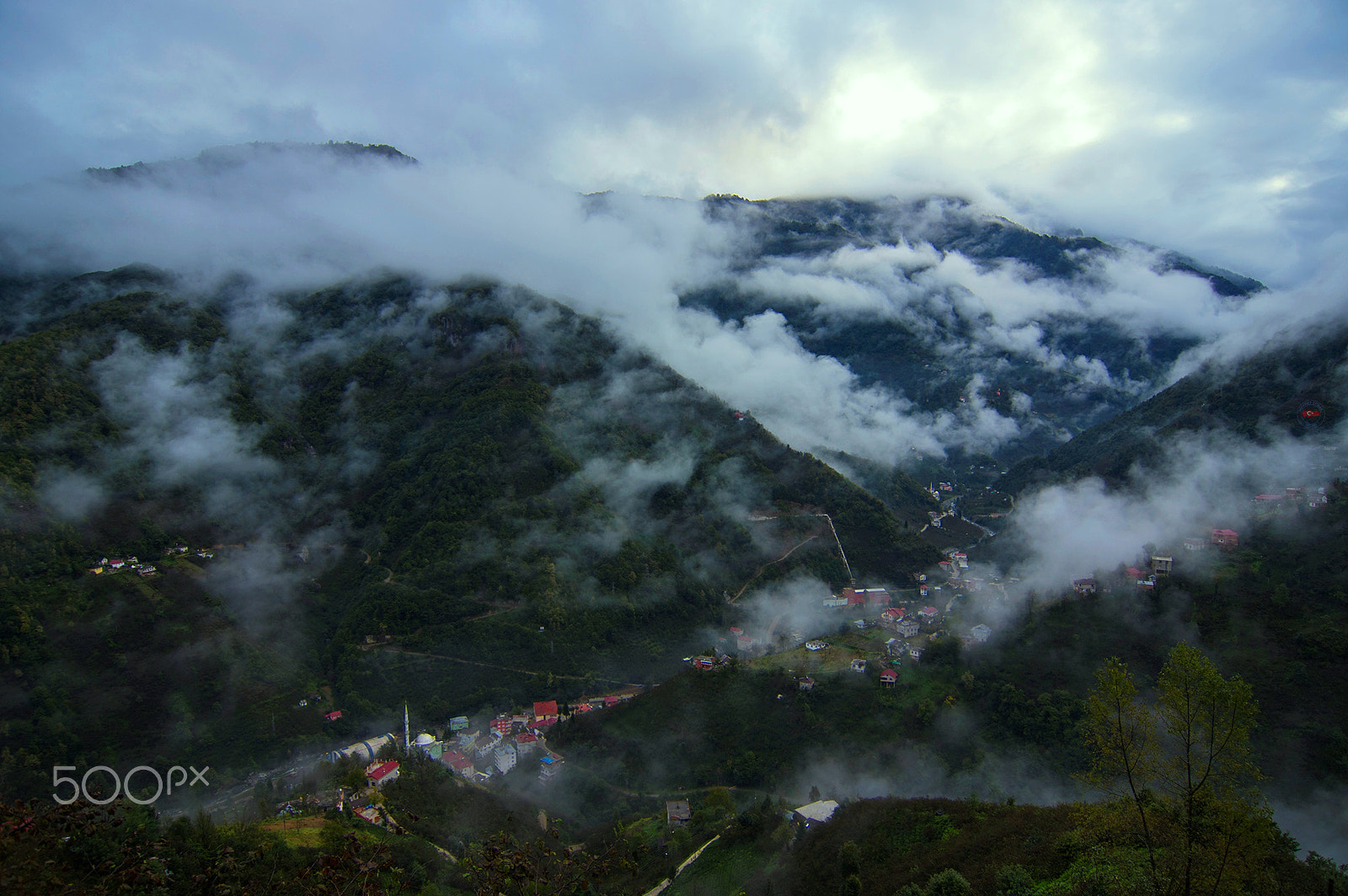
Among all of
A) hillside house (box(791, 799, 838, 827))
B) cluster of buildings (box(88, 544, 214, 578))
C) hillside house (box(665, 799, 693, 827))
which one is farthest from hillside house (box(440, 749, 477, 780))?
cluster of buildings (box(88, 544, 214, 578))

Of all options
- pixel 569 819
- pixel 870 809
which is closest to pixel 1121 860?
pixel 870 809

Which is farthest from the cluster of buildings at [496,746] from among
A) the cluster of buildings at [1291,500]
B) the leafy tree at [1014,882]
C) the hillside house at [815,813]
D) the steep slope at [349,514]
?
the cluster of buildings at [1291,500]

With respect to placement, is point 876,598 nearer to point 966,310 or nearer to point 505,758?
point 505,758

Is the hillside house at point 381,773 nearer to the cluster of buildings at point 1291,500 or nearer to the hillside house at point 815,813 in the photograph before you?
the hillside house at point 815,813

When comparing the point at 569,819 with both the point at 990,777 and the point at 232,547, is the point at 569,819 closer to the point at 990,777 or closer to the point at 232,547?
the point at 990,777

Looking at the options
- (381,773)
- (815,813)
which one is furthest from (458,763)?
(815,813)
